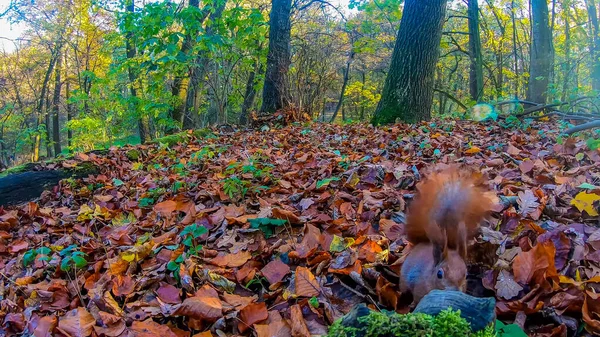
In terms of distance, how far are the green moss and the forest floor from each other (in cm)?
51

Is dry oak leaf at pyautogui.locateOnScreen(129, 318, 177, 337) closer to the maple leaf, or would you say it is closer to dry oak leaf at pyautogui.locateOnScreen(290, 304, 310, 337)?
dry oak leaf at pyautogui.locateOnScreen(290, 304, 310, 337)

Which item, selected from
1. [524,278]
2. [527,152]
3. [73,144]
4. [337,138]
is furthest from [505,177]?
[73,144]

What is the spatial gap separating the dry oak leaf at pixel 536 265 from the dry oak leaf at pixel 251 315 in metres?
0.92

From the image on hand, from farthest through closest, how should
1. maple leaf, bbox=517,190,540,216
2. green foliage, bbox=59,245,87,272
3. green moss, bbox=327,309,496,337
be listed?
green foliage, bbox=59,245,87,272, maple leaf, bbox=517,190,540,216, green moss, bbox=327,309,496,337

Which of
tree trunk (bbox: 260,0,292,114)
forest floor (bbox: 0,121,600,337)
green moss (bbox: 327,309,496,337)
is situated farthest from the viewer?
tree trunk (bbox: 260,0,292,114)

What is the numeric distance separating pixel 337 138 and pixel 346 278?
340 cm

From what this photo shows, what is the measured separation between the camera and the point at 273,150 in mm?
4551

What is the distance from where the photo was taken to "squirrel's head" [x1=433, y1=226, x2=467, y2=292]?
3.60ft

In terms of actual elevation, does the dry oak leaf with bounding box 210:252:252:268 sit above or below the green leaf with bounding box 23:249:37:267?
above

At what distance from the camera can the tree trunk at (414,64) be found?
5.52 meters

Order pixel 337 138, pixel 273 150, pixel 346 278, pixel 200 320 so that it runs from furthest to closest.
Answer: pixel 337 138
pixel 273 150
pixel 346 278
pixel 200 320

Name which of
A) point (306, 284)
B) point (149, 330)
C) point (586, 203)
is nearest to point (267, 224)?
point (306, 284)

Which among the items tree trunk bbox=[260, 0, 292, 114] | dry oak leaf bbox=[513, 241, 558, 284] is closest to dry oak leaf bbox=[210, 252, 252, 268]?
dry oak leaf bbox=[513, 241, 558, 284]

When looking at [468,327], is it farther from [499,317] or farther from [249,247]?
[249,247]
